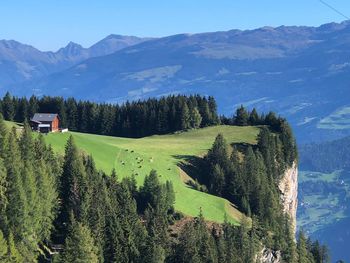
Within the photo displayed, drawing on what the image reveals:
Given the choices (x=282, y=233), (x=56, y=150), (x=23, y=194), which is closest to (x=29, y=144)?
(x=23, y=194)

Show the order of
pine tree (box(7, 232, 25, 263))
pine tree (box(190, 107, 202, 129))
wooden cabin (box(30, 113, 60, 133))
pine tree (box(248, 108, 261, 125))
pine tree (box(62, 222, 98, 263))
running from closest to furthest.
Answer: pine tree (box(7, 232, 25, 263)) < pine tree (box(62, 222, 98, 263)) < wooden cabin (box(30, 113, 60, 133)) < pine tree (box(248, 108, 261, 125)) < pine tree (box(190, 107, 202, 129))

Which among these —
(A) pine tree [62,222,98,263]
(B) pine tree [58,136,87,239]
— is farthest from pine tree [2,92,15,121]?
(A) pine tree [62,222,98,263]

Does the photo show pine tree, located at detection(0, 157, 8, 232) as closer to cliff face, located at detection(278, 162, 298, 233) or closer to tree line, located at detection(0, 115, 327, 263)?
tree line, located at detection(0, 115, 327, 263)

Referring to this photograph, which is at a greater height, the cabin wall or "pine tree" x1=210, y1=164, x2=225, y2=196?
the cabin wall

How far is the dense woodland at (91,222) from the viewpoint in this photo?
65.5 meters

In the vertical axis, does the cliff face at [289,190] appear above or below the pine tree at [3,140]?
below

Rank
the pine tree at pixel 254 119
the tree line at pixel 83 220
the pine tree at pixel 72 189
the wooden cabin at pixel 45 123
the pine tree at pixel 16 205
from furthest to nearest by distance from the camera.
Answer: the pine tree at pixel 254 119, the wooden cabin at pixel 45 123, the pine tree at pixel 72 189, the tree line at pixel 83 220, the pine tree at pixel 16 205

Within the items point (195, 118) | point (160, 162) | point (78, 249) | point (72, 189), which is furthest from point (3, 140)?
point (195, 118)

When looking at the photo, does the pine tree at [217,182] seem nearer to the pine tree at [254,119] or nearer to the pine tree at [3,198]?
the pine tree at [3,198]

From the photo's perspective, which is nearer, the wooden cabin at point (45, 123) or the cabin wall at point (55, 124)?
the wooden cabin at point (45, 123)

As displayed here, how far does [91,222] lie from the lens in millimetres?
76938

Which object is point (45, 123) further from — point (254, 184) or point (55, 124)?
point (254, 184)

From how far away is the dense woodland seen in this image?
215ft

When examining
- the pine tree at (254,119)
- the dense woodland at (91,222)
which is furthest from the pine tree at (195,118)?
the dense woodland at (91,222)
